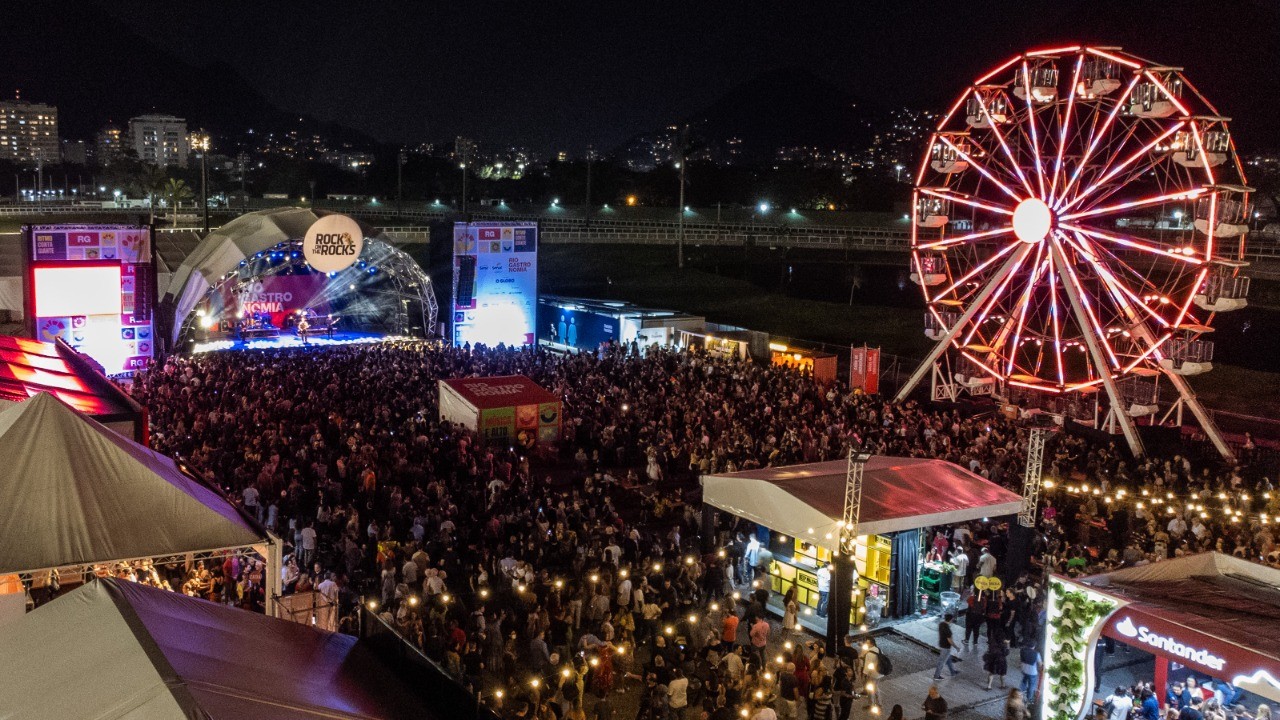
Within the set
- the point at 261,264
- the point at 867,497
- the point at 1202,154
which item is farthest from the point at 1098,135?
the point at 261,264

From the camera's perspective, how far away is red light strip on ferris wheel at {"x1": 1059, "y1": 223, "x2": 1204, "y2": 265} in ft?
66.3

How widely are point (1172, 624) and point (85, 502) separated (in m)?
9.06

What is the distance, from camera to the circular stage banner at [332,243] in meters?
29.8

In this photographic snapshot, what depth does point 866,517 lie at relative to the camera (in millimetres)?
12594

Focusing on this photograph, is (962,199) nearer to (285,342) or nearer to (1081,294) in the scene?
(1081,294)

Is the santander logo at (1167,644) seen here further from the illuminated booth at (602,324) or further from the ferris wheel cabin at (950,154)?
the illuminated booth at (602,324)

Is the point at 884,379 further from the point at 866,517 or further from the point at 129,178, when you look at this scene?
the point at 129,178

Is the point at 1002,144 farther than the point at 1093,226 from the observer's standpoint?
No

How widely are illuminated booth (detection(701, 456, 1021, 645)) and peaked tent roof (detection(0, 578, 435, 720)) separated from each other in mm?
7282

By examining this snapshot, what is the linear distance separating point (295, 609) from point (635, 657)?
4.30m

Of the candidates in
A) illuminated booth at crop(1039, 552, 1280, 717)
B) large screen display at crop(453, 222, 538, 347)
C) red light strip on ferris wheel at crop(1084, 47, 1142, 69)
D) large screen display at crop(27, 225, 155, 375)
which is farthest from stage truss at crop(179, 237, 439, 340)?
illuminated booth at crop(1039, 552, 1280, 717)

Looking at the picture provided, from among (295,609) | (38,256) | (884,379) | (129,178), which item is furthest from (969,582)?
(129,178)

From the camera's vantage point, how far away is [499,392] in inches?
787

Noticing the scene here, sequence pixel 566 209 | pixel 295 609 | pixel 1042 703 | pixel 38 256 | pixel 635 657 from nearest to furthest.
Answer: pixel 295 609
pixel 1042 703
pixel 635 657
pixel 38 256
pixel 566 209
